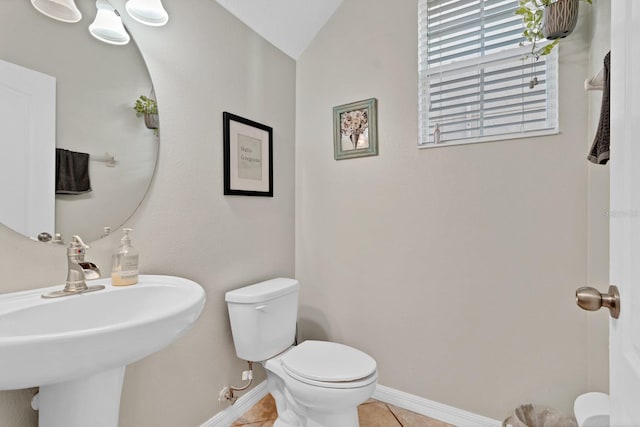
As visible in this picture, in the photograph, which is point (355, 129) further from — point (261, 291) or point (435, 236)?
point (261, 291)

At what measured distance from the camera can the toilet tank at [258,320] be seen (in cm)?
156

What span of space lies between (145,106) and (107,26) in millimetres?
295

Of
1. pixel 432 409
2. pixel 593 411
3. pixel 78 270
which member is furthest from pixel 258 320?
pixel 593 411

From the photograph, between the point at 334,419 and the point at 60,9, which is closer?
the point at 60,9

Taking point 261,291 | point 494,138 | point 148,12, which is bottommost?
point 261,291

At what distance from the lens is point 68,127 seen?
43.2 inches

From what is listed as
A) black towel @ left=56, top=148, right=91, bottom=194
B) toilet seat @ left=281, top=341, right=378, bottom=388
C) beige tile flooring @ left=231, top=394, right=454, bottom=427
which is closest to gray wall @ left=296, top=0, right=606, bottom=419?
beige tile flooring @ left=231, top=394, right=454, bottom=427

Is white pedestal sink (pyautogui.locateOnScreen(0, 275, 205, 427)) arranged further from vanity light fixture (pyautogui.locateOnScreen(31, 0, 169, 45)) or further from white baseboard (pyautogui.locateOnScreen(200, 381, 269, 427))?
vanity light fixture (pyautogui.locateOnScreen(31, 0, 169, 45))

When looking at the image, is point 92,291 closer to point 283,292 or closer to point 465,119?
point 283,292

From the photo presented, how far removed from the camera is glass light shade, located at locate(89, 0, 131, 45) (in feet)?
Result: 3.84

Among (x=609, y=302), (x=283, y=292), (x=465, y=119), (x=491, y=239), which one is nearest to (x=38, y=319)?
(x=283, y=292)

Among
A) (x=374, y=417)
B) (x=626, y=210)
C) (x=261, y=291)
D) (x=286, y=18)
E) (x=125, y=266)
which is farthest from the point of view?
(x=286, y=18)

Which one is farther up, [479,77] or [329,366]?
[479,77]

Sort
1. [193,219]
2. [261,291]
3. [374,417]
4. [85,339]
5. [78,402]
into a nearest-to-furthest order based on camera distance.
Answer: [85,339], [78,402], [193,219], [261,291], [374,417]
